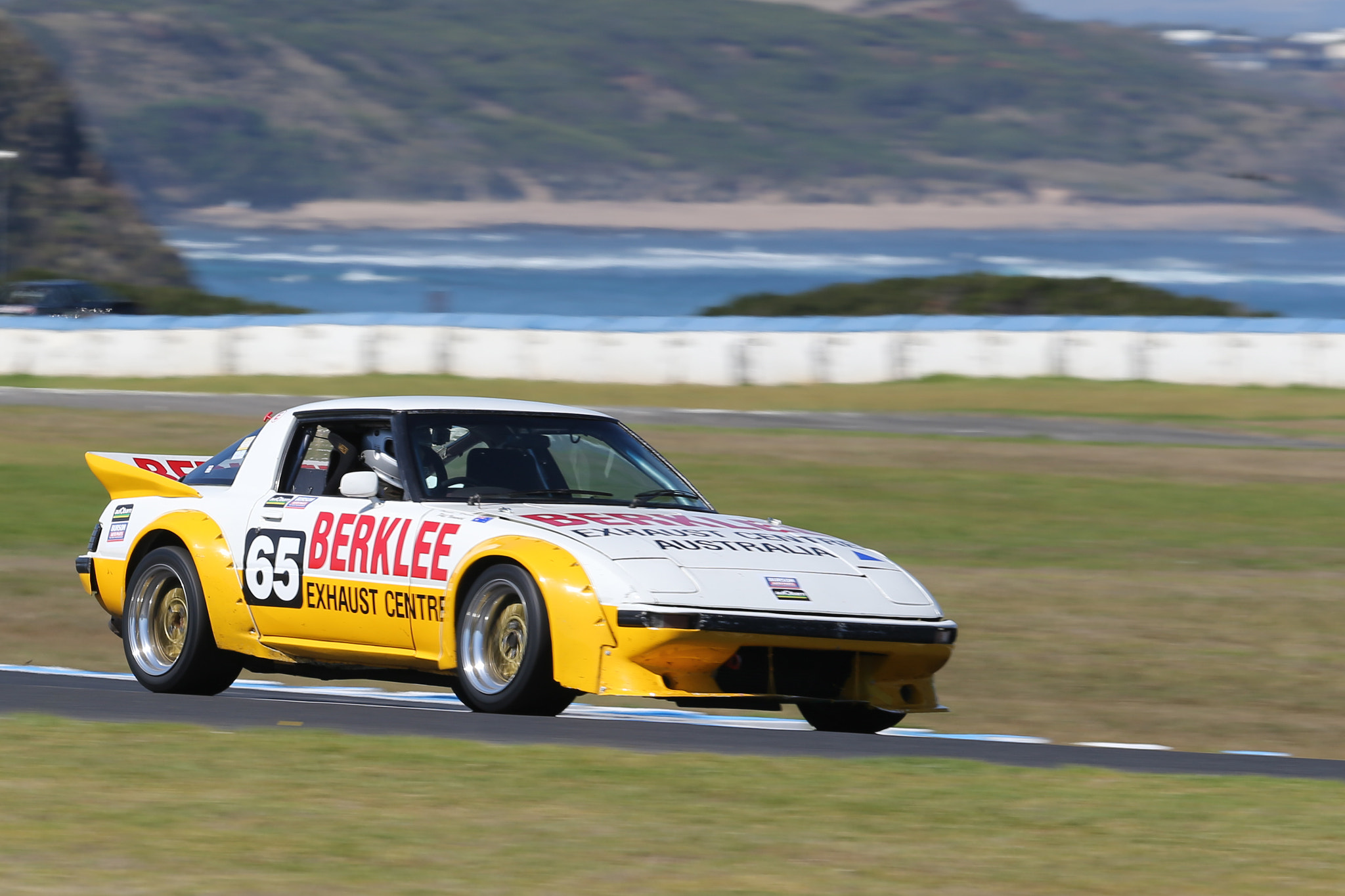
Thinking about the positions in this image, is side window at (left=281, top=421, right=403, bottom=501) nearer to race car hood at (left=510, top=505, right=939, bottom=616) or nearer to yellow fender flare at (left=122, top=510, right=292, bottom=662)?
yellow fender flare at (left=122, top=510, right=292, bottom=662)

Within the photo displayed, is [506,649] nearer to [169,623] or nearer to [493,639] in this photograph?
[493,639]

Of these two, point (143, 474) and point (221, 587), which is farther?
point (143, 474)

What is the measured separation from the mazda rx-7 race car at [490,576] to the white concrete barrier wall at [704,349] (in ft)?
102

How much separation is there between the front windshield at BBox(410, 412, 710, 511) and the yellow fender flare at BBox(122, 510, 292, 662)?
1022 millimetres

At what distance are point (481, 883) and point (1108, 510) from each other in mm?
16214

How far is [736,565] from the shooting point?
7.91 meters

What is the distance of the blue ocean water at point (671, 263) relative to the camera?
127375 millimetres

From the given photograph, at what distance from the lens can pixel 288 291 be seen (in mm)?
121125

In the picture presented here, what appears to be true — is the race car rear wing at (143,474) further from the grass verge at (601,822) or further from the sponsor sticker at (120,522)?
the grass verge at (601,822)

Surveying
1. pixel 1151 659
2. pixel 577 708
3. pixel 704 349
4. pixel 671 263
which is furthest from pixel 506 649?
pixel 671 263

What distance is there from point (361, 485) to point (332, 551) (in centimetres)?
30

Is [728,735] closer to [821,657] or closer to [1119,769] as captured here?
[821,657]

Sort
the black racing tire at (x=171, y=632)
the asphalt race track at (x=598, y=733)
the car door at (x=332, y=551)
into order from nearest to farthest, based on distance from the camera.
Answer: the asphalt race track at (x=598, y=733)
the car door at (x=332, y=551)
the black racing tire at (x=171, y=632)

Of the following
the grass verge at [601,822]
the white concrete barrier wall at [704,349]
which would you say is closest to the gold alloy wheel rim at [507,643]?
the grass verge at [601,822]
